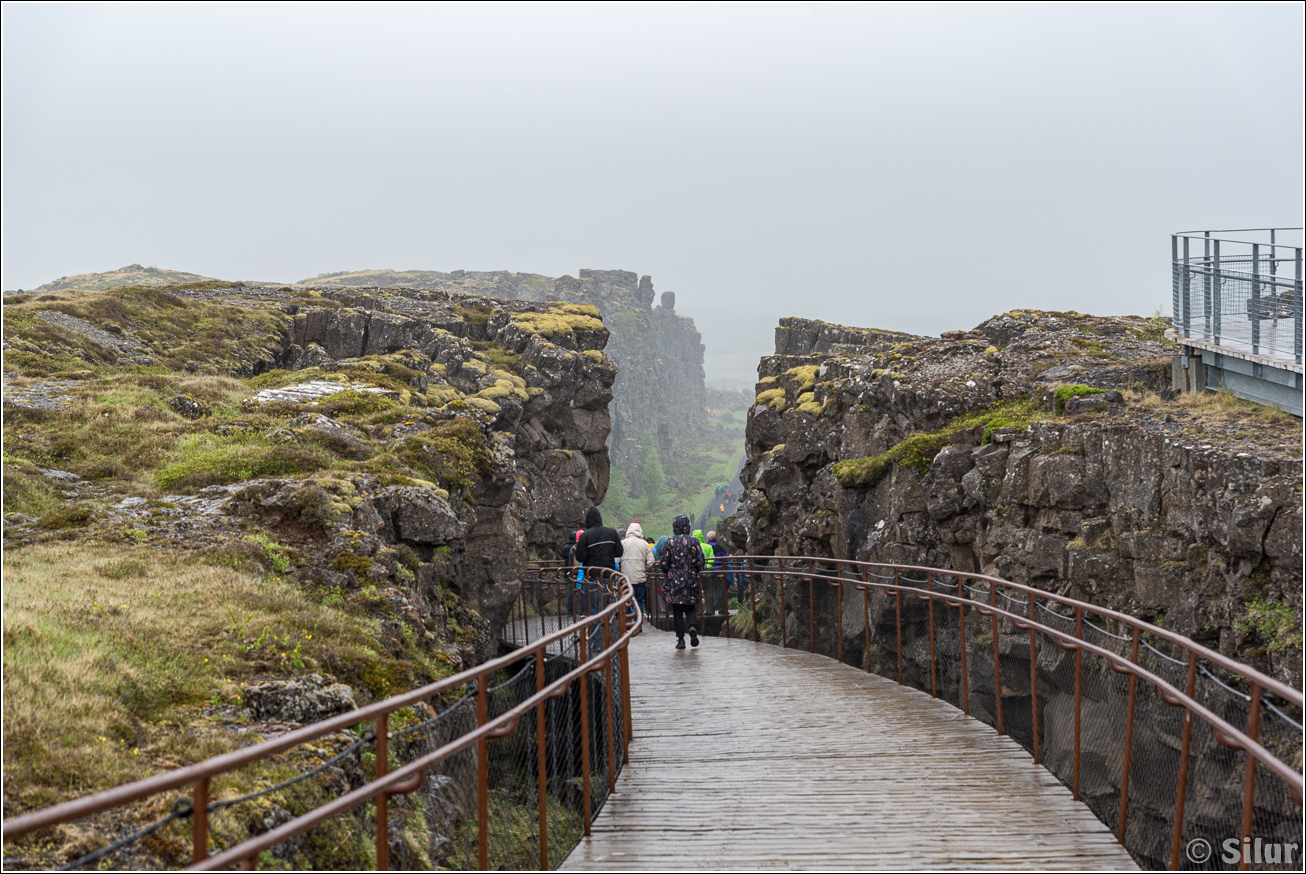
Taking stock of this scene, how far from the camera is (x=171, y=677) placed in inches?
243

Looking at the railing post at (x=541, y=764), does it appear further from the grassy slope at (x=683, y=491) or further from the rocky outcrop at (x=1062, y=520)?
the grassy slope at (x=683, y=491)

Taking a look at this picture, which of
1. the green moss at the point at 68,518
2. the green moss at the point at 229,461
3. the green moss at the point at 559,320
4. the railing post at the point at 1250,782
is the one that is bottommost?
the railing post at the point at 1250,782

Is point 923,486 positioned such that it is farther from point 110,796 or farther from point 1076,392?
point 110,796

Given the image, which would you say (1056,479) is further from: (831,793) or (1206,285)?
(831,793)

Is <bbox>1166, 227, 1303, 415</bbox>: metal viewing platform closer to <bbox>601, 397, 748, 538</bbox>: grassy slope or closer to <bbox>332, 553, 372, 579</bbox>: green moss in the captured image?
<bbox>332, 553, 372, 579</bbox>: green moss

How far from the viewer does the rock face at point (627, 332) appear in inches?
4464

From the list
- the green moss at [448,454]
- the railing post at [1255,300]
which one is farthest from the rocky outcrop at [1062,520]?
the green moss at [448,454]

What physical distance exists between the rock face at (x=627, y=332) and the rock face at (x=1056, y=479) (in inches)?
3209

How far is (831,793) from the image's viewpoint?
6551mm

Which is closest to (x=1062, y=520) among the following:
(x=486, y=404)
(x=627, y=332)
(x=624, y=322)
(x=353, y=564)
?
(x=353, y=564)

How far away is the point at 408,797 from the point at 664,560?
8.50 meters

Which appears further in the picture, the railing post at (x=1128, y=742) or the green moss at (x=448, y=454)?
the green moss at (x=448, y=454)

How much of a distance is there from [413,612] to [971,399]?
14.5m

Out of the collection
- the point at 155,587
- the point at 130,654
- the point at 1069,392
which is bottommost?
the point at 130,654
